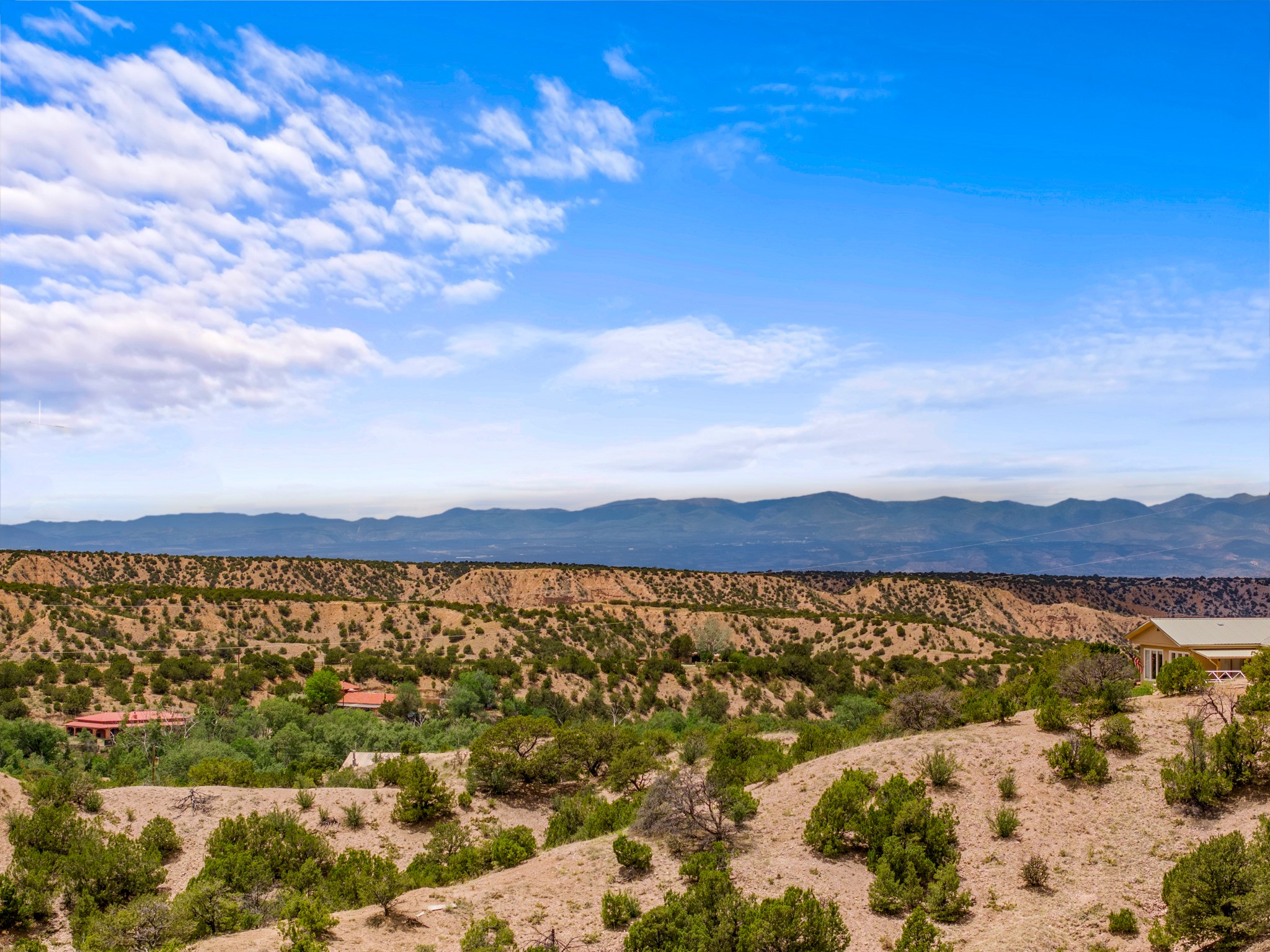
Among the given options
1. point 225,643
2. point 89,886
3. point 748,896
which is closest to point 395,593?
point 225,643

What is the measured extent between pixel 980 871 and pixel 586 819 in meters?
10.3

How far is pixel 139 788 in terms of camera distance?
73.9 ft

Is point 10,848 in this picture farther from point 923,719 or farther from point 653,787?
point 923,719

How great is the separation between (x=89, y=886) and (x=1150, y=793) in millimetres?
24248

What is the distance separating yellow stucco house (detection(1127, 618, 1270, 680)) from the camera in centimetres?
3078

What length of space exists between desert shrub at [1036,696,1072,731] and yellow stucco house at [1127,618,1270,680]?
481 inches

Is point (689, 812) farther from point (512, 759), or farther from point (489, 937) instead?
point (512, 759)

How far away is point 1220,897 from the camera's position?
1186cm

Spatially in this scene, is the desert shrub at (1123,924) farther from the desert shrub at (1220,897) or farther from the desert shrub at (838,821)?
the desert shrub at (838,821)

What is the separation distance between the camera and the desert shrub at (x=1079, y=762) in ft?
59.3

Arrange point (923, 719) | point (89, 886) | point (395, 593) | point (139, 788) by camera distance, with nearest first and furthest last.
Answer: point (89, 886) → point (139, 788) → point (923, 719) → point (395, 593)

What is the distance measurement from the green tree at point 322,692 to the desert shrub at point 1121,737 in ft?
122

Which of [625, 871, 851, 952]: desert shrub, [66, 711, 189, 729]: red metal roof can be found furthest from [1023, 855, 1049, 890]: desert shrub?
[66, 711, 189, 729]: red metal roof

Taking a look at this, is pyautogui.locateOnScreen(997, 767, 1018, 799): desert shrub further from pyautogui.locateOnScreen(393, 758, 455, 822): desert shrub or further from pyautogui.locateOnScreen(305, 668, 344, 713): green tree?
pyautogui.locateOnScreen(305, 668, 344, 713): green tree
